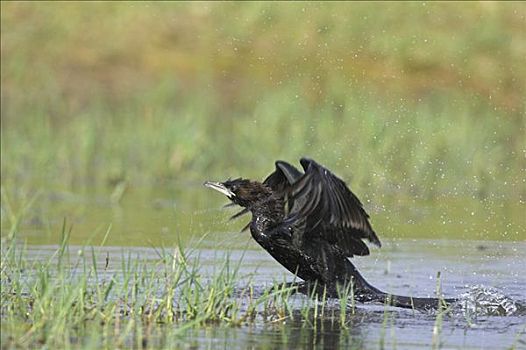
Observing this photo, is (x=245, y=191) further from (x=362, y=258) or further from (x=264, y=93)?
(x=264, y=93)

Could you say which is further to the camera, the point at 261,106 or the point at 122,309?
the point at 261,106

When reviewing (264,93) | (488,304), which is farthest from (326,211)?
(264,93)

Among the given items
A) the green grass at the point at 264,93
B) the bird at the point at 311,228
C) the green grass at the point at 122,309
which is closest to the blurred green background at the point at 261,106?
the green grass at the point at 264,93

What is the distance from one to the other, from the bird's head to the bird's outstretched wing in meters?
0.22

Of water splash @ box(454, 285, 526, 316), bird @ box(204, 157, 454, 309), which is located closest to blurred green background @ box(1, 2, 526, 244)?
bird @ box(204, 157, 454, 309)

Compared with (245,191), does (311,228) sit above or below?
below

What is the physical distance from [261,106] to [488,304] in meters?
8.25

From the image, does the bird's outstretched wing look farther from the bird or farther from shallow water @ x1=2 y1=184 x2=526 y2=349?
shallow water @ x1=2 y1=184 x2=526 y2=349

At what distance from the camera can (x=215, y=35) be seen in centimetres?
1903

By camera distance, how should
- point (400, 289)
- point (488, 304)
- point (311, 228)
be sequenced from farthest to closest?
point (400, 289), point (311, 228), point (488, 304)

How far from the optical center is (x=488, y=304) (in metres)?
7.53

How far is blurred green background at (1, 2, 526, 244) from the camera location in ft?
39.6

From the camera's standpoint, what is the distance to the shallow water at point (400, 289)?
6449 mm

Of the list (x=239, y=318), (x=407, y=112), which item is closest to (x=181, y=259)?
(x=239, y=318)
